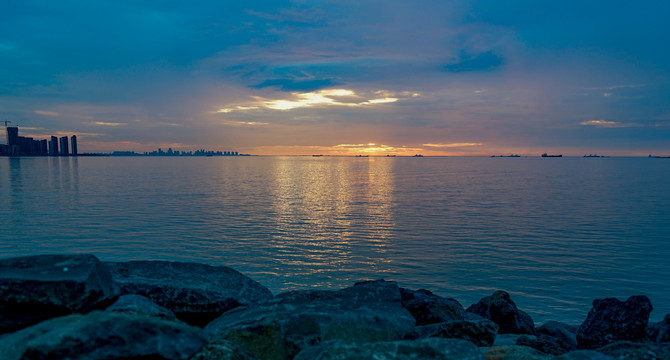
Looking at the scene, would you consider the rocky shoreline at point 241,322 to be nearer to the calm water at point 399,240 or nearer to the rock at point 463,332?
the rock at point 463,332

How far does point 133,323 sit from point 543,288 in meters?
16.0

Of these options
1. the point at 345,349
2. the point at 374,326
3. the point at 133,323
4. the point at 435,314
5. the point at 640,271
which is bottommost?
the point at 640,271

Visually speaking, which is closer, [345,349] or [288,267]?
[345,349]

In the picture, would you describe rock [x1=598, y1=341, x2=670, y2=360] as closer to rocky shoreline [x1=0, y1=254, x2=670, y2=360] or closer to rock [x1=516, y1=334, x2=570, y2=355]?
rocky shoreline [x1=0, y1=254, x2=670, y2=360]

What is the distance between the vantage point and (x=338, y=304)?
8367 mm

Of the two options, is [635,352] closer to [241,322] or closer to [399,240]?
[241,322]

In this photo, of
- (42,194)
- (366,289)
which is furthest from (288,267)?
(42,194)

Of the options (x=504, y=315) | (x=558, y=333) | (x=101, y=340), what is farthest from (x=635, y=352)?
(x=101, y=340)

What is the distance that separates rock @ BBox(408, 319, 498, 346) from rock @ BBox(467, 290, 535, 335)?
369 centimetres

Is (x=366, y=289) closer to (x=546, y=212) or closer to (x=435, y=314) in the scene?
(x=435, y=314)

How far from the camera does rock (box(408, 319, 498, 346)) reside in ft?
24.2

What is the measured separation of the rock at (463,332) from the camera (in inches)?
291

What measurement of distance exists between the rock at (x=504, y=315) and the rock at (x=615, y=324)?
1292 millimetres

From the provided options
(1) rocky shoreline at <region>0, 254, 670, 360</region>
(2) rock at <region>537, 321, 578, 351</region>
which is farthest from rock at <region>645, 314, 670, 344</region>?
(2) rock at <region>537, 321, 578, 351</region>
